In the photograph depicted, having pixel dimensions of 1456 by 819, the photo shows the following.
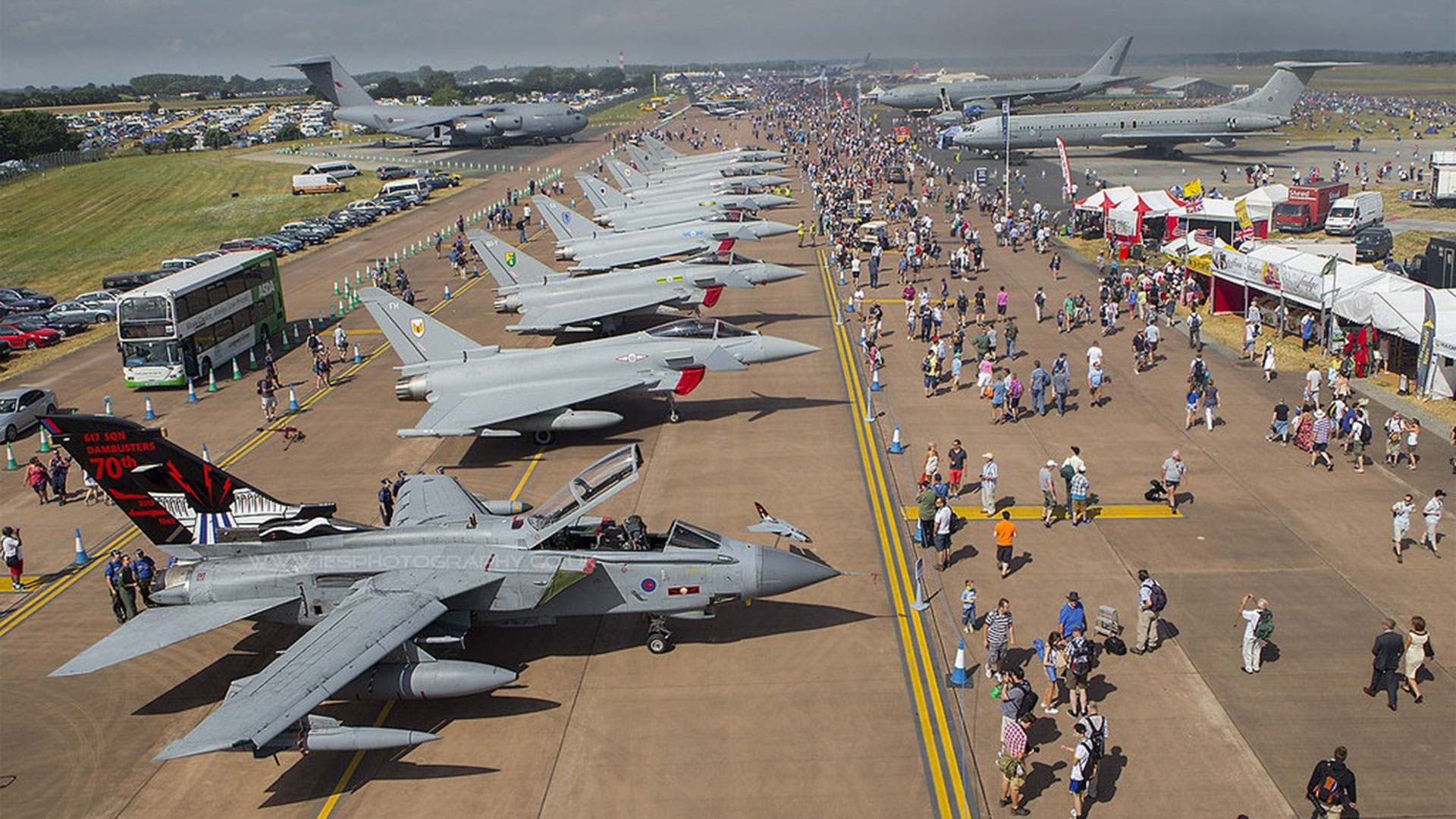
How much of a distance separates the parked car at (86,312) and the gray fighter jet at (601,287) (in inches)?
809

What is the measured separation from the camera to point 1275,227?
5872cm

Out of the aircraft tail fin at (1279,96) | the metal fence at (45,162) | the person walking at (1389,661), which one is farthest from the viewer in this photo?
the metal fence at (45,162)

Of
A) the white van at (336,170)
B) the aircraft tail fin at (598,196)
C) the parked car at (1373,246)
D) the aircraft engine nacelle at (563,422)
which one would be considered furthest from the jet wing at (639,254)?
the white van at (336,170)

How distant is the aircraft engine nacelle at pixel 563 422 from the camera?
1054 inches

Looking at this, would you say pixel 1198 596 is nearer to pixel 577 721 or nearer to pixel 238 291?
pixel 577 721

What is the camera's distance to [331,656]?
13.9 metres

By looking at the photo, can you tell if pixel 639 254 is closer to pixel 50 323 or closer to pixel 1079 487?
pixel 50 323

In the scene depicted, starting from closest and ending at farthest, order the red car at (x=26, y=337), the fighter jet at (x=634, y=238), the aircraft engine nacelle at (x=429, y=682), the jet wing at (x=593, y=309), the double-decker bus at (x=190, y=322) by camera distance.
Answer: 1. the aircraft engine nacelle at (x=429, y=682)
2. the double-decker bus at (x=190, y=322)
3. the jet wing at (x=593, y=309)
4. the red car at (x=26, y=337)
5. the fighter jet at (x=634, y=238)

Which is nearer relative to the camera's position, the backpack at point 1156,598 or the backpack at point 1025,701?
the backpack at point 1025,701

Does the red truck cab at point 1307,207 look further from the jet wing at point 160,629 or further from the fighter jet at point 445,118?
the fighter jet at point 445,118

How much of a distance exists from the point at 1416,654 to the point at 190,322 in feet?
116

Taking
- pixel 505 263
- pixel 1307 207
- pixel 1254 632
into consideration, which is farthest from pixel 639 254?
pixel 1307 207

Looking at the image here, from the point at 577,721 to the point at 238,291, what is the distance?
29.0m

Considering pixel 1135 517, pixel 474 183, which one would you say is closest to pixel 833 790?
pixel 1135 517
